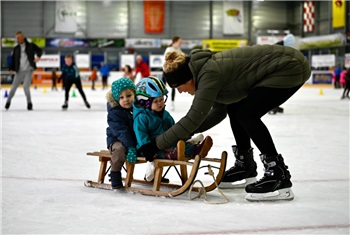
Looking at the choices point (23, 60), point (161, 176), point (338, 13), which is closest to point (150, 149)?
point (161, 176)

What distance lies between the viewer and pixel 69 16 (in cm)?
3759

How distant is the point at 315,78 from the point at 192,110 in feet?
105

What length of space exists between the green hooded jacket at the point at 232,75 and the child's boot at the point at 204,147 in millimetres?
183

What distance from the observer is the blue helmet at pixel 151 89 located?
360 cm

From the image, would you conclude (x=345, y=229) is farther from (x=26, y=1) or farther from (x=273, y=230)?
(x=26, y=1)

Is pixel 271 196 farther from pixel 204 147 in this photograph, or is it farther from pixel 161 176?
pixel 161 176

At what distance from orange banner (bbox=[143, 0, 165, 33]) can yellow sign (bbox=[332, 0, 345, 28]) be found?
10759 millimetres

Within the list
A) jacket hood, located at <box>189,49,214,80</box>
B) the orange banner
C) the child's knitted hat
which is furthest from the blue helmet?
the orange banner

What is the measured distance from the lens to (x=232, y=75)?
10.9 feet

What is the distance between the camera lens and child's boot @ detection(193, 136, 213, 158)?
3541 millimetres

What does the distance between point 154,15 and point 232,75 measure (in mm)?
35230

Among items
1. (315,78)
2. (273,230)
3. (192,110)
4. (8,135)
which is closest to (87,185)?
(192,110)

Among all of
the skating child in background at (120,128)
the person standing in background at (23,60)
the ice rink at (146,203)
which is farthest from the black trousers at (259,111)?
the person standing in background at (23,60)

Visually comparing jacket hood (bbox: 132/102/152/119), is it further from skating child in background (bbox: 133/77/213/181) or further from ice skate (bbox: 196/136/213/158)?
ice skate (bbox: 196/136/213/158)
